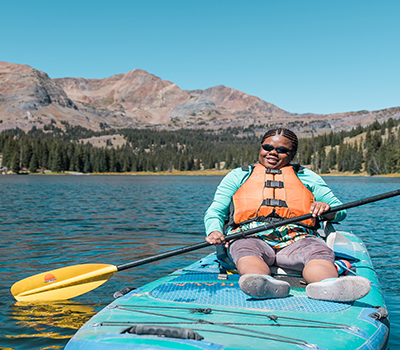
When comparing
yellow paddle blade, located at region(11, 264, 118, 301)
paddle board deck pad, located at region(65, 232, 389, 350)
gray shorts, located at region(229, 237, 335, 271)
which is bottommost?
yellow paddle blade, located at region(11, 264, 118, 301)

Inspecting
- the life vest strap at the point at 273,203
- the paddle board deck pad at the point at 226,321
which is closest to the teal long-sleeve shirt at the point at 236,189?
the life vest strap at the point at 273,203

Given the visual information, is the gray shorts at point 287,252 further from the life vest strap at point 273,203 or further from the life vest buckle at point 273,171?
the life vest buckle at point 273,171

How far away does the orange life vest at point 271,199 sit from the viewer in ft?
19.6

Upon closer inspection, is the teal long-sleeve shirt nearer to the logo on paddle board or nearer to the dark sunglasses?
the dark sunglasses

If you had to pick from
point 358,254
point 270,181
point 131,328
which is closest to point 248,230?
point 270,181

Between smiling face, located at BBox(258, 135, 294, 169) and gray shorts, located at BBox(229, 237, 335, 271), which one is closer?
gray shorts, located at BBox(229, 237, 335, 271)

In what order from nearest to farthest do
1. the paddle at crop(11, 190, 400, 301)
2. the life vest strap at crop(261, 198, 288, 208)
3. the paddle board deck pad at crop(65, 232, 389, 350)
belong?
1. the paddle board deck pad at crop(65, 232, 389, 350)
2. the life vest strap at crop(261, 198, 288, 208)
3. the paddle at crop(11, 190, 400, 301)

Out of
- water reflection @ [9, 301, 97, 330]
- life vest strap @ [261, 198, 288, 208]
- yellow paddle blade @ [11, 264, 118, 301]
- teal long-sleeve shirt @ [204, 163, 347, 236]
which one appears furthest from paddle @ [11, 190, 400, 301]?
life vest strap @ [261, 198, 288, 208]

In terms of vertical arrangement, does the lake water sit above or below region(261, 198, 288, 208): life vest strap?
below

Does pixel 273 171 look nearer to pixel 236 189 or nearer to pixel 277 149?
pixel 277 149

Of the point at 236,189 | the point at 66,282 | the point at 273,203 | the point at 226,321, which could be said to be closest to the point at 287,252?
the point at 273,203

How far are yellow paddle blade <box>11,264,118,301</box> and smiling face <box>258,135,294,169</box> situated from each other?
3068 millimetres

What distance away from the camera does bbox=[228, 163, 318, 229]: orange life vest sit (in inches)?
235

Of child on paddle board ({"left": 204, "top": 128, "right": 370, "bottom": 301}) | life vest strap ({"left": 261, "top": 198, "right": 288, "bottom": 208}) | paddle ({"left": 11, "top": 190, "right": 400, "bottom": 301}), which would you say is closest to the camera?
child on paddle board ({"left": 204, "top": 128, "right": 370, "bottom": 301})
